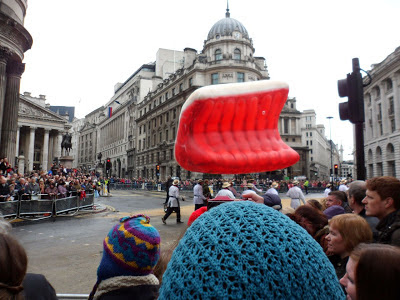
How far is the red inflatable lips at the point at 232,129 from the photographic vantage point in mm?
2439

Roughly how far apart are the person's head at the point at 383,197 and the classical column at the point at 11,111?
2566 cm

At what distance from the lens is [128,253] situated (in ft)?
6.18

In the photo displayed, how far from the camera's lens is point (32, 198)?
1270 centimetres

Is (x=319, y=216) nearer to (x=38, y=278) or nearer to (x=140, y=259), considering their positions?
(x=140, y=259)

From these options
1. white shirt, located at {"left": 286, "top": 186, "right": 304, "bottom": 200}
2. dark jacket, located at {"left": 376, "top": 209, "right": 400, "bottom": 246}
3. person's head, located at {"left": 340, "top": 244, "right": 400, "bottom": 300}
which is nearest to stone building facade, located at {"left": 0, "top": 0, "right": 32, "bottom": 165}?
white shirt, located at {"left": 286, "top": 186, "right": 304, "bottom": 200}

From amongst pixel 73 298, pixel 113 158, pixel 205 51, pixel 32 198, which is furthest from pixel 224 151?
pixel 113 158

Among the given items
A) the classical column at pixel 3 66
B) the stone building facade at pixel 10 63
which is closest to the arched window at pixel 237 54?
the stone building facade at pixel 10 63

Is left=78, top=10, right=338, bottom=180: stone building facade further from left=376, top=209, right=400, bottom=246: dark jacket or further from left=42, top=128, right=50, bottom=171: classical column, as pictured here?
left=376, top=209, right=400, bottom=246: dark jacket

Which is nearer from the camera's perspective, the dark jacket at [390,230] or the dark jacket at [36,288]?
the dark jacket at [36,288]

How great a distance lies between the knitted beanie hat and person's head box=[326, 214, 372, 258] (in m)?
2.06

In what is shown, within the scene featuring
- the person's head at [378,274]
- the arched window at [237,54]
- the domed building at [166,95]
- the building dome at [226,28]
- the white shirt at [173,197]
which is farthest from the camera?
the building dome at [226,28]

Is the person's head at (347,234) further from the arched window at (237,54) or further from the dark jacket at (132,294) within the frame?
the arched window at (237,54)

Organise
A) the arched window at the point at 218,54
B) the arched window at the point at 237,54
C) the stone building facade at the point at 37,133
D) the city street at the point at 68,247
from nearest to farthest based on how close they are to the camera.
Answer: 1. the city street at the point at 68,247
2. the arched window at the point at 237,54
3. the arched window at the point at 218,54
4. the stone building facade at the point at 37,133

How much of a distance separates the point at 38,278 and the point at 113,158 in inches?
3097
